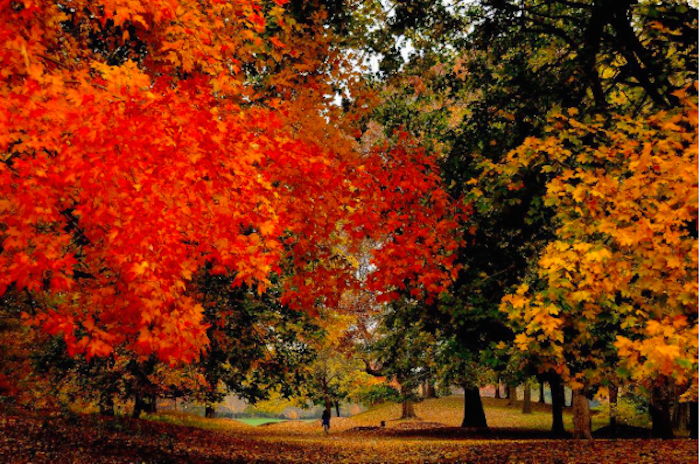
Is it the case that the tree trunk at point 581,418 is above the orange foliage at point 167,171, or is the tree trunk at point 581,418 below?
below

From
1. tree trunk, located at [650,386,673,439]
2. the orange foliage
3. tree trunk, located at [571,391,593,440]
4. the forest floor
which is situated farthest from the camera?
tree trunk, located at [650,386,673,439]

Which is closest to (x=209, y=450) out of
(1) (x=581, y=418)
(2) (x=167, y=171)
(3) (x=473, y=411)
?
(2) (x=167, y=171)

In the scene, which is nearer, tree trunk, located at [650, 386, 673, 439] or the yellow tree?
the yellow tree

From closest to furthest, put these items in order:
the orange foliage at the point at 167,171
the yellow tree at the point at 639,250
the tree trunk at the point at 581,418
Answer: the yellow tree at the point at 639,250
the orange foliage at the point at 167,171
the tree trunk at the point at 581,418

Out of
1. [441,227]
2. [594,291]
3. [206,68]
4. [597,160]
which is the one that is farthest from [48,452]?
[597,160]

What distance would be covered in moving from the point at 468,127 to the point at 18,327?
17.4 m

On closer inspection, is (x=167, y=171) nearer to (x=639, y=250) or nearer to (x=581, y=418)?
(x=639, y=250)

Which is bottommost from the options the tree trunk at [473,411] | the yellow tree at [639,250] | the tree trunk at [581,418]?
the tree trunk at [473,411]

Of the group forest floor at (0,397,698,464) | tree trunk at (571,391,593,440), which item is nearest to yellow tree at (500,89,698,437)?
forest floor at (0,397,698,464)

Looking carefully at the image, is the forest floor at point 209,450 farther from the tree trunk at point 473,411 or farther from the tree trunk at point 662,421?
the tree trunk at point 473,411

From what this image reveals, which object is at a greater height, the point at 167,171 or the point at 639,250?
the point at 167,171

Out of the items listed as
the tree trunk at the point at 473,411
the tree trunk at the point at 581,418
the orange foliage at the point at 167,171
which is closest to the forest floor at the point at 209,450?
the tree trunk at the point at 581,418

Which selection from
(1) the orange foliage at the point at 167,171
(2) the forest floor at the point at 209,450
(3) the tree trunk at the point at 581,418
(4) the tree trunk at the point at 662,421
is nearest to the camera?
(1) the orange foliage at the point at 167,171

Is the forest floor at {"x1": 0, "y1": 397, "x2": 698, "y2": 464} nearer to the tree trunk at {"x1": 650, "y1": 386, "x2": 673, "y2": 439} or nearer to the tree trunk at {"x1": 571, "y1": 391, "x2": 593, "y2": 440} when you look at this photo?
the tree trunk at {"x1": 571, "y1": 391, "x2": 593, "y2": 440}
